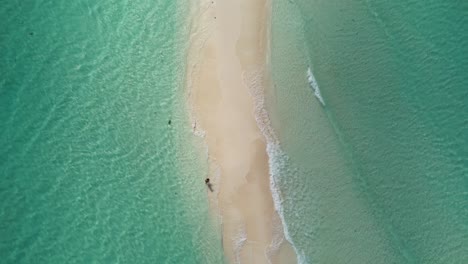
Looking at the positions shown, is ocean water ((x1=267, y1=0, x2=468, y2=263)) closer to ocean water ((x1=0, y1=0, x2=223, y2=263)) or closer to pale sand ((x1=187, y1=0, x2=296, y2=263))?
pale sand ((x1=187, y1=0, x2=296, y2=263))

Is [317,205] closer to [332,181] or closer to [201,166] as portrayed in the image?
[332,181]

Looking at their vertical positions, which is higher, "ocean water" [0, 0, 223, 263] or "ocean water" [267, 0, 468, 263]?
"ocean water" [0, 0, 223, 263]

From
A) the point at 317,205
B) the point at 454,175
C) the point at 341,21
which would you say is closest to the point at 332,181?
the point at 317,205

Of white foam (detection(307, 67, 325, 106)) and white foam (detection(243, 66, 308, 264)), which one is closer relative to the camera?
white foam (detection(243, 66, 308, 264))

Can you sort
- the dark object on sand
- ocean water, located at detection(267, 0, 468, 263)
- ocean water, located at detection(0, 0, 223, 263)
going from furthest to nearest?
the dark object on sand < ocean water, located at detection(267, 0, 468, 263) < ocean water, located at detection(0, 0, 223, 263)

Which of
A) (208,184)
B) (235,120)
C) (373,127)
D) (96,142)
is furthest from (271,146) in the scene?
(96,142)

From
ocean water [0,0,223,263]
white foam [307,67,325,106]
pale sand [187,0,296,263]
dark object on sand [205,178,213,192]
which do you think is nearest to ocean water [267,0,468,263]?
white foam [307,67,325,106]
